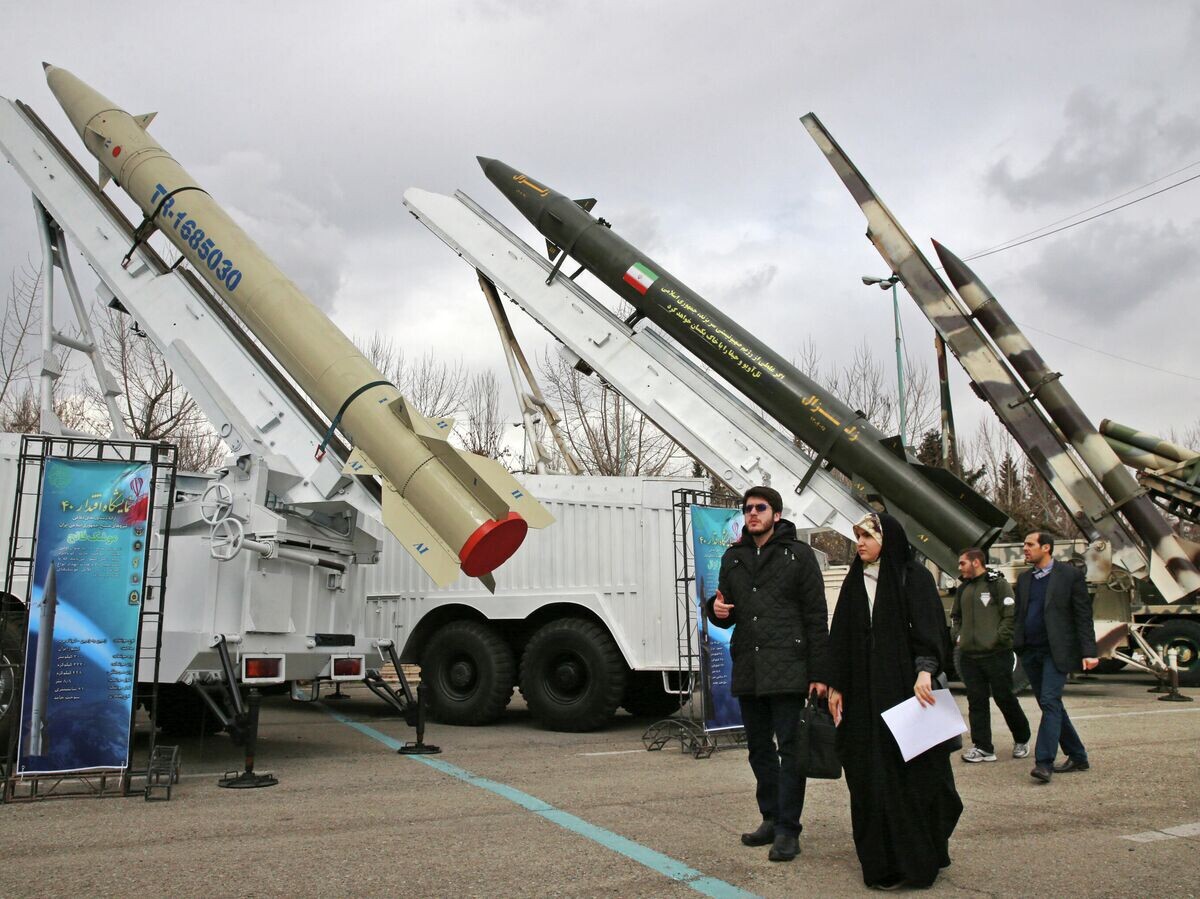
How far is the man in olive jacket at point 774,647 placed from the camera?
13.3 feet

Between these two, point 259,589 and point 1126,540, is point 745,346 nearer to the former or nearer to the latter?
point 1126,540

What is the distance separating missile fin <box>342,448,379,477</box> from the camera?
7070 mm

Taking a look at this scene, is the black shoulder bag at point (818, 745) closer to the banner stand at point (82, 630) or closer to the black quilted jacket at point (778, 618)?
the black quilted jacket at point (778, 618)

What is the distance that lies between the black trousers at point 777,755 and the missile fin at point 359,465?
3768 mm

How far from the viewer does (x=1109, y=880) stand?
3.56 metres

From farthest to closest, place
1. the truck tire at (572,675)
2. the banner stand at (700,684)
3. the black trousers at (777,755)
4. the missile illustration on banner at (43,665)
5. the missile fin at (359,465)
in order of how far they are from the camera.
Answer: the truck tire at (572,675) < the banner stand at (700,684) < the missile fin at (359,465) < the missile illustration on banner at (43,665) < the black trousers at (777,755)

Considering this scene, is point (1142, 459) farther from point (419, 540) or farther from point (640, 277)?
point (419, 540)

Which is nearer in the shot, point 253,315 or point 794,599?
point 794,599

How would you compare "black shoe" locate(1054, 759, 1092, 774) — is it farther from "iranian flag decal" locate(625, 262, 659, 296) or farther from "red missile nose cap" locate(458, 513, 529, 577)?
"iranian flag decal" locate(625, 262, 659, 296)

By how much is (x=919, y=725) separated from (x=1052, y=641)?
294 centimetres

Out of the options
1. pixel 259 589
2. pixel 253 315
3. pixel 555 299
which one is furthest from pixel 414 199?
pixel 259 589

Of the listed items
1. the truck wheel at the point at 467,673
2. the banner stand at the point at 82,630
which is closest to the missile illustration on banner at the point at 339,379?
the banner stand at the point at 82,630

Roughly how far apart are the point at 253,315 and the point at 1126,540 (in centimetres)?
925

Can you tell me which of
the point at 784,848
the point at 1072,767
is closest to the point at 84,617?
the point at 784,848
